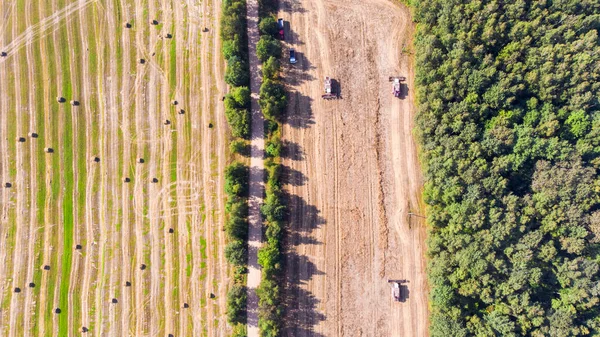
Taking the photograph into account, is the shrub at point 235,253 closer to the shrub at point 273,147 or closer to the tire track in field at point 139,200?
the tire track in field at point 139,200

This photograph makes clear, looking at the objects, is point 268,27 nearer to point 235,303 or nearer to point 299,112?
point 299,112

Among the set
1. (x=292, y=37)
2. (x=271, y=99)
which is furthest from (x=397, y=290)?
(x=292, y=37)

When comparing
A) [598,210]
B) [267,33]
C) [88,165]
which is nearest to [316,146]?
[267,33]

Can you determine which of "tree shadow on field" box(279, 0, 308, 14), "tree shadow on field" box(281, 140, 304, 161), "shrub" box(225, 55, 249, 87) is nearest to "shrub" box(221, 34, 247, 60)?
"shrub" box(225, 55, 249, 87)

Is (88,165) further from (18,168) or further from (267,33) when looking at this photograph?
(267,33)

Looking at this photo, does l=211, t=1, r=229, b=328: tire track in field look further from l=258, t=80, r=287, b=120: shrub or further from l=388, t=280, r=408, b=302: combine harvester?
l=388, t=280, r=408, b=302: combine harvester
